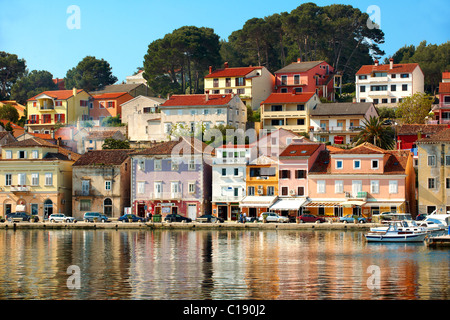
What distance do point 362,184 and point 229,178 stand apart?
48.4ft

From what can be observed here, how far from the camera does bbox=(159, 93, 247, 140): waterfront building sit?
104000 millimetres

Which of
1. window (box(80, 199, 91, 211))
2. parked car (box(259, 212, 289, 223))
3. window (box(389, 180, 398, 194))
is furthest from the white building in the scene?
window (box(80, 199, 91, 211))

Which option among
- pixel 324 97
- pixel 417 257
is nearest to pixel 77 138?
pixel 324 97

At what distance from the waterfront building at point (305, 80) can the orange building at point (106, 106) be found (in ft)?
88.6

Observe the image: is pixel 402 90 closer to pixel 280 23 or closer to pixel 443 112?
pixel 443 112

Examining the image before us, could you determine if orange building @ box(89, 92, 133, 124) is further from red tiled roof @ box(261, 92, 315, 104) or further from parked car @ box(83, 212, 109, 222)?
parked car @ box(83, 212, 109, 222)

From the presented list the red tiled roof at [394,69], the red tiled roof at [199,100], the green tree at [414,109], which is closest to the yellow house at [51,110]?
the red tiled roof at [199,100]

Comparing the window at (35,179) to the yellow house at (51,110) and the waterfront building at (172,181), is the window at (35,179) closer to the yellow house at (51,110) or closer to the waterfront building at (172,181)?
the waterfront building at (172,181)

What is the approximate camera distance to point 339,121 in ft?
343

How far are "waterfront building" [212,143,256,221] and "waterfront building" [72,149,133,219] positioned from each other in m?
10.9

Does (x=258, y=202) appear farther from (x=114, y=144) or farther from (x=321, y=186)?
(x=114, y=144)

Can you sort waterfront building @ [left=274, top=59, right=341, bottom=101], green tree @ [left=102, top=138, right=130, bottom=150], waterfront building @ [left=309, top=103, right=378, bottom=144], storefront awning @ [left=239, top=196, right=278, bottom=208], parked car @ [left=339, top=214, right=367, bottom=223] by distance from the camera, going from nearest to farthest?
parked car @ [left=339, top=214, right=367, bottom=223] → storefront awning @ [left=239, top=196, right=278, bottom=208] → green tree @ [left=102, top=138, right=130, bottom=150] → waterfront building @ [left=309, top=103, right=378, bottom=144] → waterfront building @ [left=274, top=59, right=341, bottom=101]

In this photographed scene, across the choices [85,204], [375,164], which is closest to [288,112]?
[375,164]

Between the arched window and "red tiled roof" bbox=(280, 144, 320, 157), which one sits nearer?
"red tiled roof" bbox=(280, 144, 320, 157)
